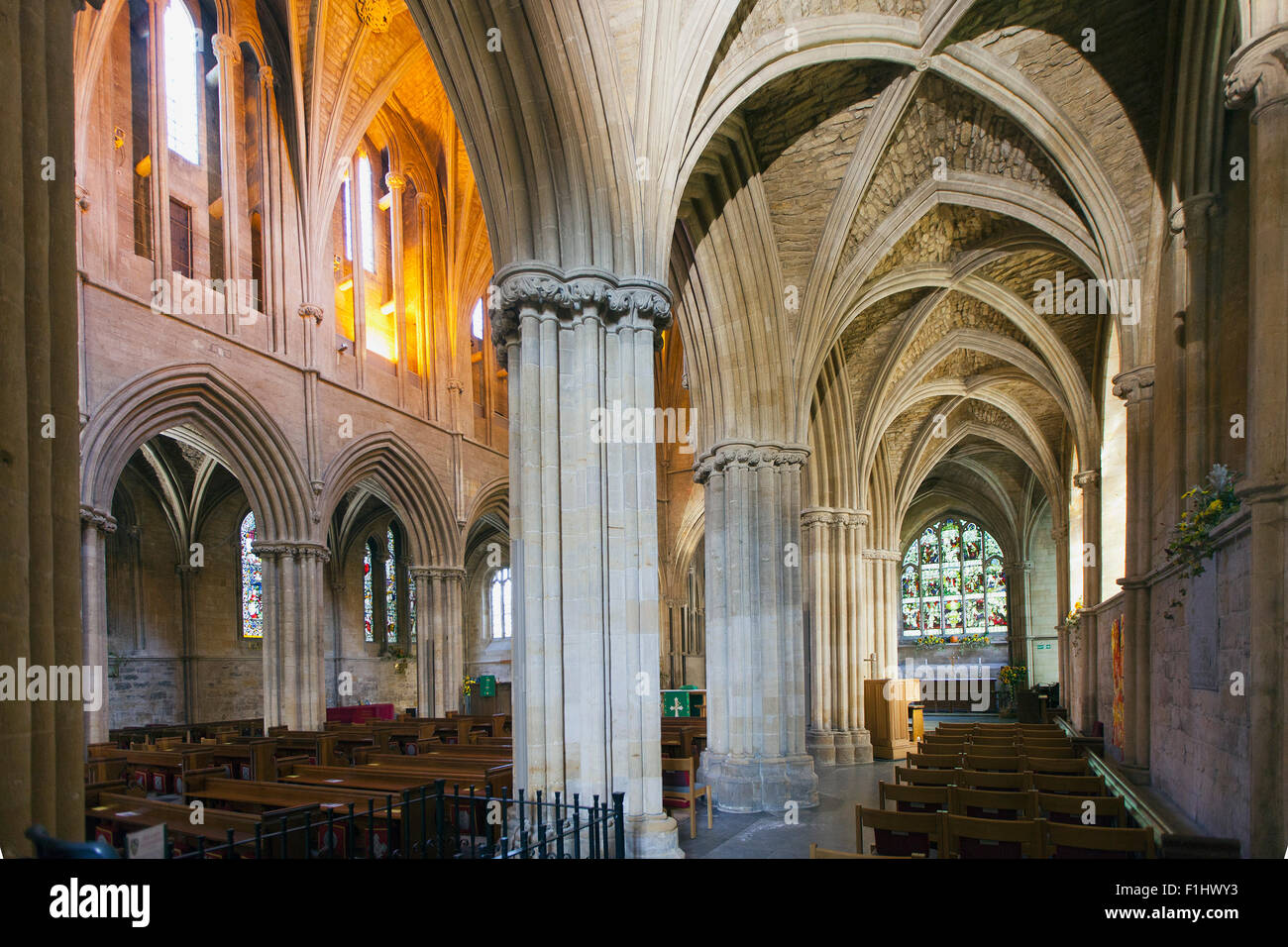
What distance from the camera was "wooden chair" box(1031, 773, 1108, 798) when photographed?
7221 millimetres

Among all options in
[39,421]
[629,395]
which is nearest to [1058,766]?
[629,395]

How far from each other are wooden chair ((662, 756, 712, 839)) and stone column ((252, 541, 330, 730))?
390 inches

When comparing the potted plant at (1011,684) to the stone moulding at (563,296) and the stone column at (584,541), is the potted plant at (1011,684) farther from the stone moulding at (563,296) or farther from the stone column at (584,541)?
the stone moulding at (563,296)

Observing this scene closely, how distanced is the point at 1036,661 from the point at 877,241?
70.8 ft

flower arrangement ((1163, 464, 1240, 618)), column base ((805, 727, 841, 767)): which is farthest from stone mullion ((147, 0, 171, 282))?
flower arrangement ((1163, 464, 1240, 618))

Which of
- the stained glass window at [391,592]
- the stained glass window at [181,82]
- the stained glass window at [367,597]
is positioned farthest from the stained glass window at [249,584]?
the stained glass window at [181,82]

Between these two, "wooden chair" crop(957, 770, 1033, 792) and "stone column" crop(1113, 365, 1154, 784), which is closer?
"wooden chair" crop(957, 770, 1033, 792)

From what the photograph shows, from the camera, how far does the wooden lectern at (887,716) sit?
1678 cm

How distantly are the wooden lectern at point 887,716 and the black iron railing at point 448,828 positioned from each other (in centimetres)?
1016

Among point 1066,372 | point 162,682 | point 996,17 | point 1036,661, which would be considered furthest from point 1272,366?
point 1036,661

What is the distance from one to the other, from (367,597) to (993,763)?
23.1 metres

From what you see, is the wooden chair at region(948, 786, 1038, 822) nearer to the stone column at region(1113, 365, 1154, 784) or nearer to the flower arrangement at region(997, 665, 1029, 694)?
the stone column at region(1113, 365, 1154, 784)

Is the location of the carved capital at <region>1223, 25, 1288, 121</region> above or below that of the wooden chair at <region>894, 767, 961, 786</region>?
above

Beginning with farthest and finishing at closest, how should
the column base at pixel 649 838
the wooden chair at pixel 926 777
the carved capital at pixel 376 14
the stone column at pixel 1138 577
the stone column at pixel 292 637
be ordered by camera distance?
the carved capital at pixel 376 14, the stone column at pixel 292 637, the stone column at pixel 1138 577, the wooden chair at pixel 926 777, the column base at pixel 649 838
